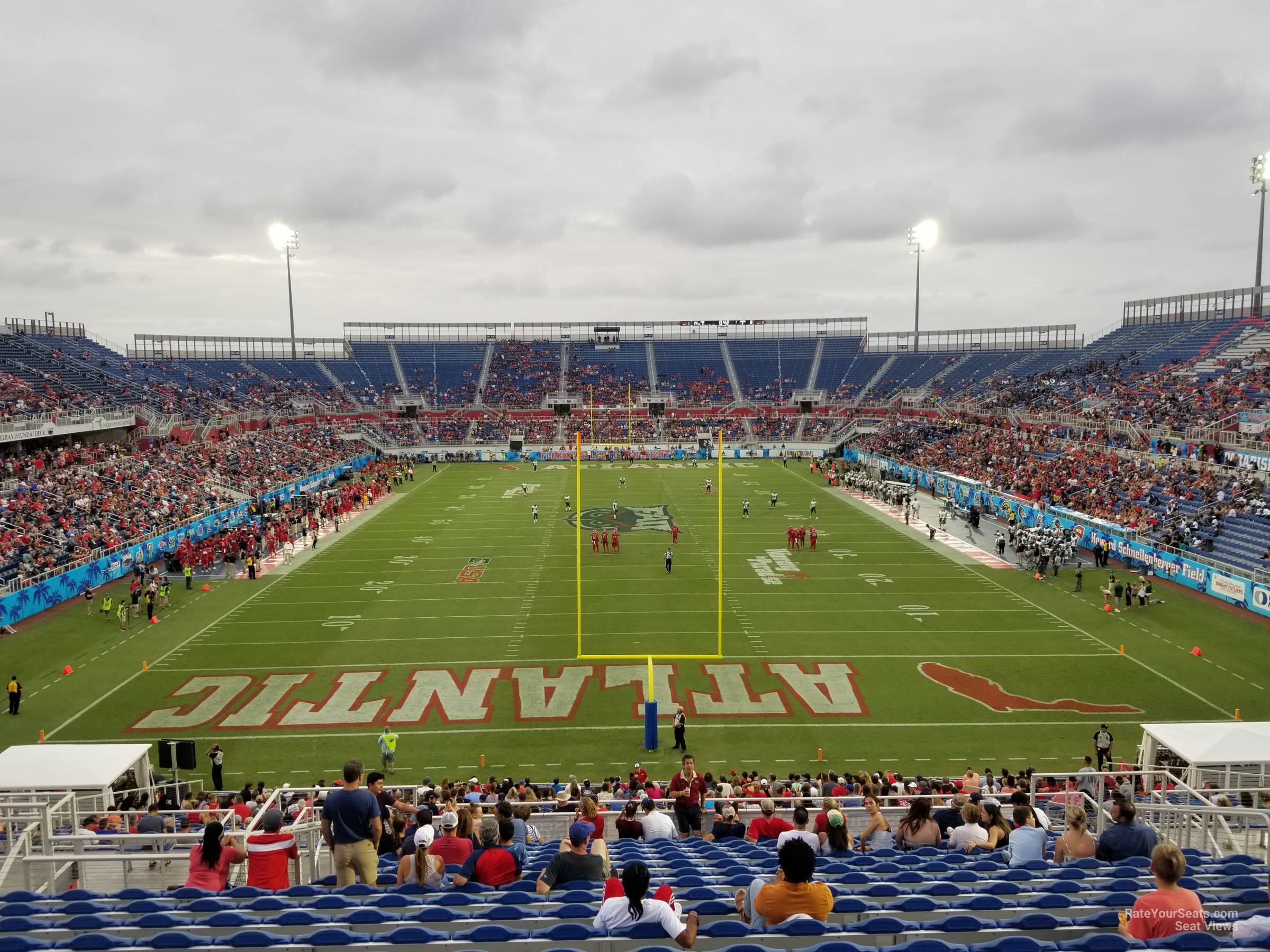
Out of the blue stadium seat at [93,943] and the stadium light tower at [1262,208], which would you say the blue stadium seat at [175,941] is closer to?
the blue stadium seat at [93,943]

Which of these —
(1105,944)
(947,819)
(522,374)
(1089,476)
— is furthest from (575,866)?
(522,374)

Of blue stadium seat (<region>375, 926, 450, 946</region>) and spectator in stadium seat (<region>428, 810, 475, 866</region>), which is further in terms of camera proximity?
spectator in stadium seat (<region>428, 810, 475, 866</region>)

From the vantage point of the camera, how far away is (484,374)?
277 ft

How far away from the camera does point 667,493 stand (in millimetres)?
46469

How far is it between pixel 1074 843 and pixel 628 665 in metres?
13.5

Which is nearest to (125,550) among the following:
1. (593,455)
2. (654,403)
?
(593,455)

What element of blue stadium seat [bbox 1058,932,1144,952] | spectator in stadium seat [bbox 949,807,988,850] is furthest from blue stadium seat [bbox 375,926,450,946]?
spectator in stadium seat [bbox 949,807,988,850]

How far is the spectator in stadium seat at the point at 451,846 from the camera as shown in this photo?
7148 millimetres

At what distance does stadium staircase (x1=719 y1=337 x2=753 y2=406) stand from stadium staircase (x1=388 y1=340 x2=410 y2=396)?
32.4 m

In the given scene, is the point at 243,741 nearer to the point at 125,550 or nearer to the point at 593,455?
the point at 125,550

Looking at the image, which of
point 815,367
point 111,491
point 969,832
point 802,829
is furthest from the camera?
point 815,367

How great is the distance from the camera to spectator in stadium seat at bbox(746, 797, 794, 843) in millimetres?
9172

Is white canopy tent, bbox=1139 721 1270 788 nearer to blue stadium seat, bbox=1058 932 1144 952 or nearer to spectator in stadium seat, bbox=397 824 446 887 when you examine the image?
blue stadium seat, bbox=1058 932 1144 952

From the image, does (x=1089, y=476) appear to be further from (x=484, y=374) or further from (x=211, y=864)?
(x=484, y=374)
